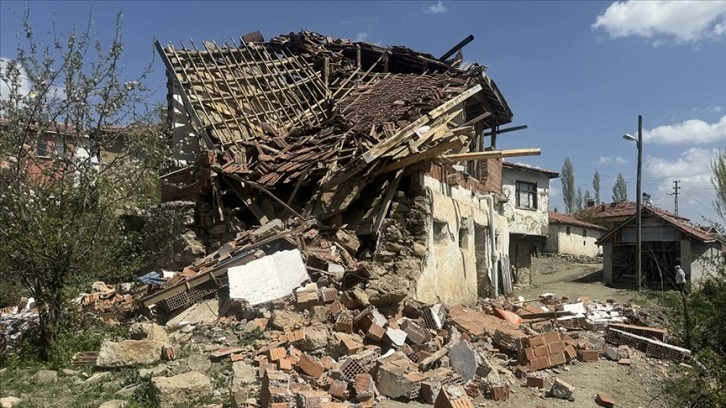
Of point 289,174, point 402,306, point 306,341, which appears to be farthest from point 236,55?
point 306,341

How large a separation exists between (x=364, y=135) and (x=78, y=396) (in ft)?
23.5

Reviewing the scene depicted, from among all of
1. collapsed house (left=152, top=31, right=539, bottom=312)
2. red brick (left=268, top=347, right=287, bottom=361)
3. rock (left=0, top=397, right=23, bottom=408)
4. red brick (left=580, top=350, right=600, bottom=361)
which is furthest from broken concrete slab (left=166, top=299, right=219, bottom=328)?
red brick (left=580, top=350, right=600, bottom=361)

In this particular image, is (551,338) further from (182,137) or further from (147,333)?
(182,137)

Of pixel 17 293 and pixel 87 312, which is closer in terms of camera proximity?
pixel 87 312

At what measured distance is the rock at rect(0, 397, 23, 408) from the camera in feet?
19.1

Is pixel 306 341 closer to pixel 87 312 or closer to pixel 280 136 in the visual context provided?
pixel 87 312

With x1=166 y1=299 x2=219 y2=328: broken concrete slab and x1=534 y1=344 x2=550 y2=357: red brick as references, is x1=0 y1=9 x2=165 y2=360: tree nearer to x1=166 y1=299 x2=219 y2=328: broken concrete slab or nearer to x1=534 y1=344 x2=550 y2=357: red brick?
x1=166 y1=299 x2=219 y2=328: broken concrete slab

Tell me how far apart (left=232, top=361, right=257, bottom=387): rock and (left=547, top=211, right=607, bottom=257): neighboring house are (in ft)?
105

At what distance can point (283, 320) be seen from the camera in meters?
7.88

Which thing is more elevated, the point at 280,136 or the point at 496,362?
the point at 280,136

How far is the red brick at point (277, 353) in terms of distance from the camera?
6.70 metres

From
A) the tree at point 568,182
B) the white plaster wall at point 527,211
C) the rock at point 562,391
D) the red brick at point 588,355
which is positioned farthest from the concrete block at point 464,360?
the tree at point 568,182

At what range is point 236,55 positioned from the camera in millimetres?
14281

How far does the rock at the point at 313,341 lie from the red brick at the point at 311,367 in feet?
2.01
